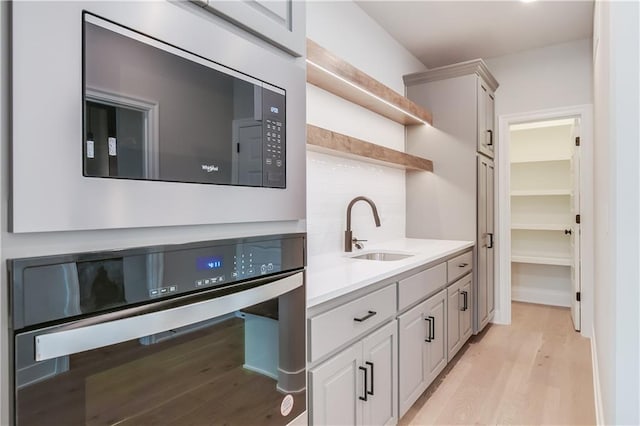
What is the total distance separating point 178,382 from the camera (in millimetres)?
782

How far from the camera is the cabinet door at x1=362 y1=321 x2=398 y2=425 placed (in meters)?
1.61

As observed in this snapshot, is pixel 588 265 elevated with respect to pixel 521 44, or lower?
lower

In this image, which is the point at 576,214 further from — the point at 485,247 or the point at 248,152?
the point at 248,152

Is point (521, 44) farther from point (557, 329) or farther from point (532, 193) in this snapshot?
point (557, 329)

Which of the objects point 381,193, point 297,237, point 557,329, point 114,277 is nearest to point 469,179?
point 381,193

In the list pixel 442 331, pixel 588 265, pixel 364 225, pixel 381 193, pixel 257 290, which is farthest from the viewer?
pixel 588 265

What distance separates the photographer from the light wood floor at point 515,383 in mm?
2146

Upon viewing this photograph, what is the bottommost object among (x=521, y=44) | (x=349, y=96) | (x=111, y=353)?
(x=111, y=353)

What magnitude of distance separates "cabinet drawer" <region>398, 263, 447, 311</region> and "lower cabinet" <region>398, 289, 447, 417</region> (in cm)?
5

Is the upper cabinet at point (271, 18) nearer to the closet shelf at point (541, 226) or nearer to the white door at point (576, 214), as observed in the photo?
the white door at point (576, 214)

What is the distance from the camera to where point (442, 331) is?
8.23 ft

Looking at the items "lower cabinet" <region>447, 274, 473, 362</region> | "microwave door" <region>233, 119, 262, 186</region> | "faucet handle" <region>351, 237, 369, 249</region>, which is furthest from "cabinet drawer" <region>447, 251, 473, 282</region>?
"microwave door" <region>233, 119, 262, 186</region>

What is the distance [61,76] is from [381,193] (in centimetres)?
270

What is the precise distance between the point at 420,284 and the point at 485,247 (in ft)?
5.39
